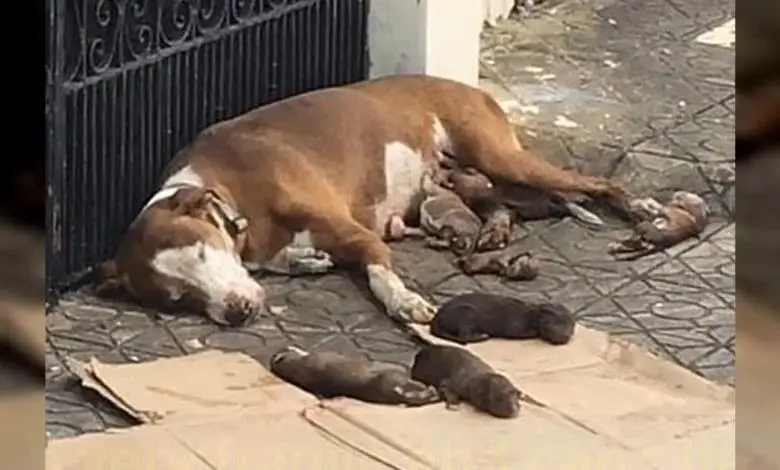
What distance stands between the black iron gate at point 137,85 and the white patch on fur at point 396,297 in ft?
1.73

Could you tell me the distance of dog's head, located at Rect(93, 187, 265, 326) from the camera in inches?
106

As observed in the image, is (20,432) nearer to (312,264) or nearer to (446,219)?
(312,264)

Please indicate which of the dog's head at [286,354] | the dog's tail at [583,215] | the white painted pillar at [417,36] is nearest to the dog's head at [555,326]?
the dog's head at [286,354]

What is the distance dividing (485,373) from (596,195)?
0.97m

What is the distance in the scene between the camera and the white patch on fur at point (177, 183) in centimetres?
287

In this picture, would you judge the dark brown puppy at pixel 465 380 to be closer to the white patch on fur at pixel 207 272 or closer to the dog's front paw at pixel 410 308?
the dog's front paw at pixel 410 308

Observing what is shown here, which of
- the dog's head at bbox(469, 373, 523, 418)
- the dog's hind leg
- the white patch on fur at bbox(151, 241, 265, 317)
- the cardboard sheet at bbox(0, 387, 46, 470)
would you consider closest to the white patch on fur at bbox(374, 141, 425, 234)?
the dog's hind leg

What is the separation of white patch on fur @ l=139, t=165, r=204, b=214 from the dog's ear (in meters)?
0.04

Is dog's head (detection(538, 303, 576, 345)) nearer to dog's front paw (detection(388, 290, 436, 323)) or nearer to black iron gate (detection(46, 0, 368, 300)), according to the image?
dog's front paw (detection(388, 290, 436, 323))

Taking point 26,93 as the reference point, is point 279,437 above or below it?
below

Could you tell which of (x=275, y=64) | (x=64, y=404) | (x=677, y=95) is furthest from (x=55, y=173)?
(x=677, y=95)

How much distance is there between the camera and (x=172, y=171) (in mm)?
2971

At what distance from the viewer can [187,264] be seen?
107 inches

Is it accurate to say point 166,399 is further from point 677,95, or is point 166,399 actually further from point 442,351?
point 677,95
